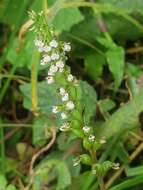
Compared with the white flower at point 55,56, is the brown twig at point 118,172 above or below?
below

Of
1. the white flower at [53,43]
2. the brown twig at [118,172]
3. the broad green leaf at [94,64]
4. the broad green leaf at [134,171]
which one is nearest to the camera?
the white flower at [53,43]

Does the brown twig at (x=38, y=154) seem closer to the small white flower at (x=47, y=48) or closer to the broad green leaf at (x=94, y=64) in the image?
the broad green leaf at (x=94, y=64)

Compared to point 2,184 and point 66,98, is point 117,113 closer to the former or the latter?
point 2,184

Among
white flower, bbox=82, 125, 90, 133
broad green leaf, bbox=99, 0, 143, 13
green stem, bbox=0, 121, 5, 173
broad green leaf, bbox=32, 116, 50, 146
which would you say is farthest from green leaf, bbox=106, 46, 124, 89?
white flower, bbox=82, 125, 90, 133

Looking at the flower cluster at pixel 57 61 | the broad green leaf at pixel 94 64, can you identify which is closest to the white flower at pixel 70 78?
the flower cluster at pixel 57 61

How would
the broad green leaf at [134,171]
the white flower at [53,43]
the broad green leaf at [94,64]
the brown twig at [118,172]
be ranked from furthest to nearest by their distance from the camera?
the broad green leaf at [94,64] < the brown twig at [118,172] < the broad green leaf at [134,171] < the white flower at [53,43]

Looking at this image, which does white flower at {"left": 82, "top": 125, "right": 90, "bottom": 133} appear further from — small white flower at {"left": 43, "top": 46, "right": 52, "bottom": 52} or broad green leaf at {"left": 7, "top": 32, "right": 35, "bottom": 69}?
broad green leaf at {"left": 7, "top": 32, "right": 35, "bottom": 69}

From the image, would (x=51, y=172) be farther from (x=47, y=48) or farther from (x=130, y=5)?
(x=47, y=48)
